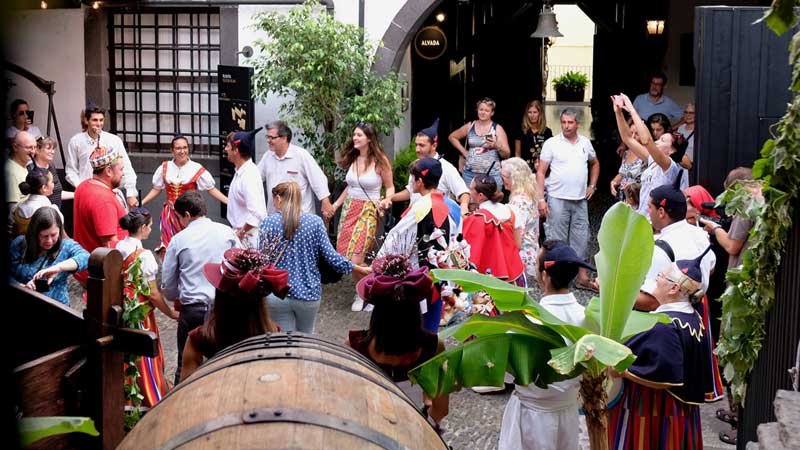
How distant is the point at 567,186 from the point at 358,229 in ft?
8.70

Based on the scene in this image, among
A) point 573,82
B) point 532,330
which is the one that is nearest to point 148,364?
point 532,330

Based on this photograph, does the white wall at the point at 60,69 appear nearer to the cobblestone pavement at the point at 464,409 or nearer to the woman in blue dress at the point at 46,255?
the cobblestone pavement at the point at 464,409

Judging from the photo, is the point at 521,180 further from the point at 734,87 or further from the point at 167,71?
the point at 167,71

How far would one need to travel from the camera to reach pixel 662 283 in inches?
230

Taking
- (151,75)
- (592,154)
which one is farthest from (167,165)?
(592,154)

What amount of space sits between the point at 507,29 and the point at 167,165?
1226cm

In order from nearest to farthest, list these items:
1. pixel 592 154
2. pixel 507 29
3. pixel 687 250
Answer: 1. pixel 687 250
2. pixel 592 154
3. pixel 507 29

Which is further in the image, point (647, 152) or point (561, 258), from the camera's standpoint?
point (647, 152)

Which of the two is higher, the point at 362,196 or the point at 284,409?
the point at 362,196

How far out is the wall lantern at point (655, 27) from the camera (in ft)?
61.4

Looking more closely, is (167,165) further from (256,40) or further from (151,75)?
(151,75)

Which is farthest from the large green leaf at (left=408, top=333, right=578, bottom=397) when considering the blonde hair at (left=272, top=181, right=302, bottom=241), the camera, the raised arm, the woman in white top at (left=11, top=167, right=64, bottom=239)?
the raised arm

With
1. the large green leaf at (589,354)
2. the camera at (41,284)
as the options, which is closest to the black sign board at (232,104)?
the camera at (41,284)

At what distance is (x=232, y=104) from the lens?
13.3m
